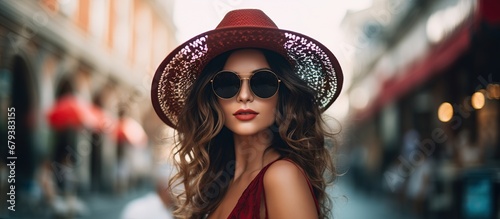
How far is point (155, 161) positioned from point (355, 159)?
8.13m

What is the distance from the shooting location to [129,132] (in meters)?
6.16

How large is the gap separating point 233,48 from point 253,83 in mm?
115

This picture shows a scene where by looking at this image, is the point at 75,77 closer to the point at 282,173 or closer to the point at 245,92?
the point at 245,92

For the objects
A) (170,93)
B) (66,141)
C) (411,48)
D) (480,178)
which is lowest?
(480,178)

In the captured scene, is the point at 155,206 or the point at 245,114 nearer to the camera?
the point at 245,114

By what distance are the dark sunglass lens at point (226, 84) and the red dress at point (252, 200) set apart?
0.75 ft

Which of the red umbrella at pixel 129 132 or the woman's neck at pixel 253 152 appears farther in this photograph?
the red umbrella at pixel 129 132

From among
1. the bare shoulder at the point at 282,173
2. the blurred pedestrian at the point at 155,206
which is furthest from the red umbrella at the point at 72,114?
the bare shoulder at the point at 282,173

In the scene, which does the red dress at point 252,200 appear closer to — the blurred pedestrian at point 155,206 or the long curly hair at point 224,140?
the long curly hair at point 224,140

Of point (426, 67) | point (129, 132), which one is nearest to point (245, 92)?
point (129, 132)

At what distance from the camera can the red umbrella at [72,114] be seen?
5.86 meters

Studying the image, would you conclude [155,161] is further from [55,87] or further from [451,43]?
[451,43]

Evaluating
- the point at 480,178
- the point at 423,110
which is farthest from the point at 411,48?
the point at 480,178

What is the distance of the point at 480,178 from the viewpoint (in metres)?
5.00
